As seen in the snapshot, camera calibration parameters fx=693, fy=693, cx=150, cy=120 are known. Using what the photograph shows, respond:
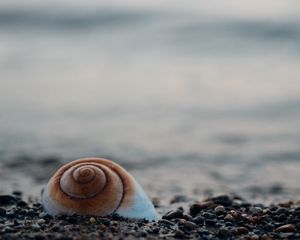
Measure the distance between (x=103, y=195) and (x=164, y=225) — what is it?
0.40m

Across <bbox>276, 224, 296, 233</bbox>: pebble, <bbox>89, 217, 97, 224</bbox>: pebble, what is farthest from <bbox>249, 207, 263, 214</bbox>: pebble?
<bbox>89, 217, 97, 224</bbox>: pebble

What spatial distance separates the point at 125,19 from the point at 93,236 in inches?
484

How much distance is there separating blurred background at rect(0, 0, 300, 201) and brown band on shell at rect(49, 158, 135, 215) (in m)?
1.83

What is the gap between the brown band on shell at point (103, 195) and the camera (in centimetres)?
406

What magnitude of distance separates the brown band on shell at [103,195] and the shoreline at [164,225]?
2.6 inches

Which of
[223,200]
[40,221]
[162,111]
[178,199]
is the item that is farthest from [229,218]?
[162,111]

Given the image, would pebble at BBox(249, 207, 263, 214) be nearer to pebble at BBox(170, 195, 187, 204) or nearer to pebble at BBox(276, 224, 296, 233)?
pebble at BBox(276, 224, 296, 233)

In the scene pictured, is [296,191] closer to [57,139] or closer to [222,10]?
[57,139]

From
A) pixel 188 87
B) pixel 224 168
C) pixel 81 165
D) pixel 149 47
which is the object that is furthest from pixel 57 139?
pixel 149 47

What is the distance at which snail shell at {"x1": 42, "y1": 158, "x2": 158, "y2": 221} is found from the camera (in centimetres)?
406

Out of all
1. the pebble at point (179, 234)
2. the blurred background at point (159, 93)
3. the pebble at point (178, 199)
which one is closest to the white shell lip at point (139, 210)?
the pebble at point (179, 234)

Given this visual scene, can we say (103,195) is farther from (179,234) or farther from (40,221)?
(179,234)

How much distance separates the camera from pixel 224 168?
7180 millimetres

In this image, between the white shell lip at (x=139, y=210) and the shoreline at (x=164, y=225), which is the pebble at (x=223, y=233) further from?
the white shell lip at (x=139, y=210)
